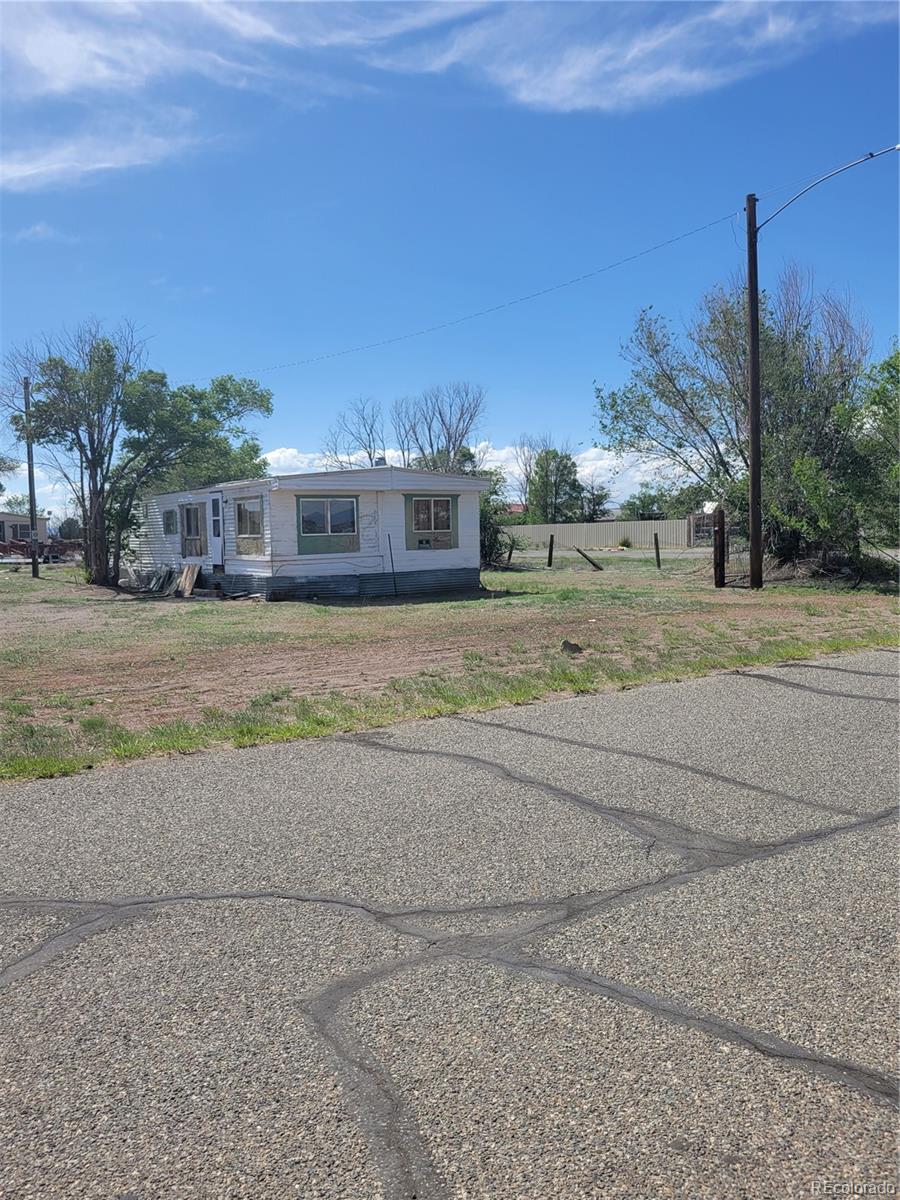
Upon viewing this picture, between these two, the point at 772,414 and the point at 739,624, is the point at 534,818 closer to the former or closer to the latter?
the point at 739,624

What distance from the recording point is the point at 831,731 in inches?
265

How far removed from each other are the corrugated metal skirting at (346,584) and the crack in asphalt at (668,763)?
555 inches

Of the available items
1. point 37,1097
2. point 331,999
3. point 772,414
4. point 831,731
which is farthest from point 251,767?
point 772,414

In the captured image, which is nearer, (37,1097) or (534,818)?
(37,1097)

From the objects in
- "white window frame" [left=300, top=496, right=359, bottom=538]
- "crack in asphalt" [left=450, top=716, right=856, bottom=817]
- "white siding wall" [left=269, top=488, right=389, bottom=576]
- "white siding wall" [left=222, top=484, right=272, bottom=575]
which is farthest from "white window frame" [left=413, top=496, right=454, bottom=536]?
"crack in asphalt" [left=450, top=716, right=856, bottom=817]

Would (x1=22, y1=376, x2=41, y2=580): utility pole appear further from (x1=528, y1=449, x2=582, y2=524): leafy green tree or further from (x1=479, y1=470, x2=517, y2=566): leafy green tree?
(x1=528, y1=449, x2=582, y2=524): leafy green tree

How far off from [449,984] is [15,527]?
226ft

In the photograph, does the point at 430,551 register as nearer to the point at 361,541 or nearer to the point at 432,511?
the point at 432,511

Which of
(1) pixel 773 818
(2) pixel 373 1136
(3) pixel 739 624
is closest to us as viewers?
(2) pixel 373 1136

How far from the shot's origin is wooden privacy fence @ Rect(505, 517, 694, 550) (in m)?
48.7

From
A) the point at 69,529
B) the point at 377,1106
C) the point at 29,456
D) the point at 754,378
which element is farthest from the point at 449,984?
the point at 69,529

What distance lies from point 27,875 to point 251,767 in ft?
6.23

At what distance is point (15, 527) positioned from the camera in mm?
64938

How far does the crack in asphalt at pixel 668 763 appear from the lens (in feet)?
16.6
